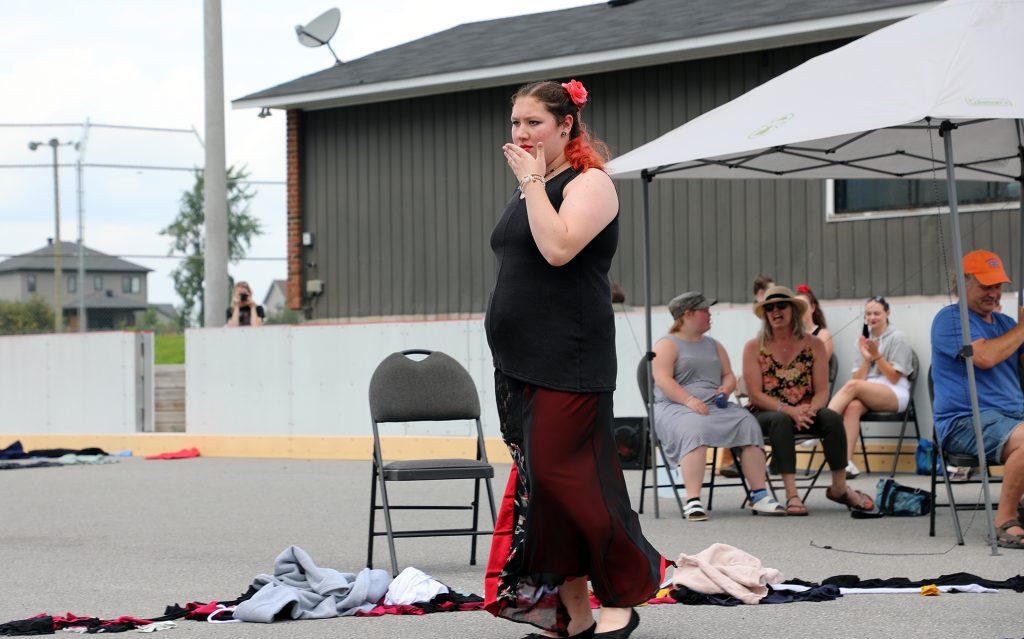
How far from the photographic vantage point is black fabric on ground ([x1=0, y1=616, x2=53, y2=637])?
5.61 m

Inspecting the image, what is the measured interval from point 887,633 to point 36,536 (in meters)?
5.85

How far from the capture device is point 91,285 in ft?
152

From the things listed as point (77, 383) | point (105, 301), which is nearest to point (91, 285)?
point (105, 301)

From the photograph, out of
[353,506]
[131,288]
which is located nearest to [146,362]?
[353,506]

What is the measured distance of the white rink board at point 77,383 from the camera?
57.6ft

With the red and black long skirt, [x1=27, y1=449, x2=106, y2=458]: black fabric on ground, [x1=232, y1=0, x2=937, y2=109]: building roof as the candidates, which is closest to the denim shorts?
the red and black long skirt

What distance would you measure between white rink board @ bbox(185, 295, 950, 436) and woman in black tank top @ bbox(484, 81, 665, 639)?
8.88m

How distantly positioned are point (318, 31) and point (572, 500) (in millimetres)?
17535

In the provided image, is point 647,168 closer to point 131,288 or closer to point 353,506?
point 353,506

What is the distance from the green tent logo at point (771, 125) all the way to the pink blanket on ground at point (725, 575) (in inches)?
117

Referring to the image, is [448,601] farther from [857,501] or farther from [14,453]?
[14,453]

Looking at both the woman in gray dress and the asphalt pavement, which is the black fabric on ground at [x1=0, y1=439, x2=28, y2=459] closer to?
the asphalt pavement

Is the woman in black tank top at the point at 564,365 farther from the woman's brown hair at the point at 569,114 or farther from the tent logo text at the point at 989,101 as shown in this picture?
the tent logo text at the point at 989,101

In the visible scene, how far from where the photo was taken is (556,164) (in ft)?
15.8
